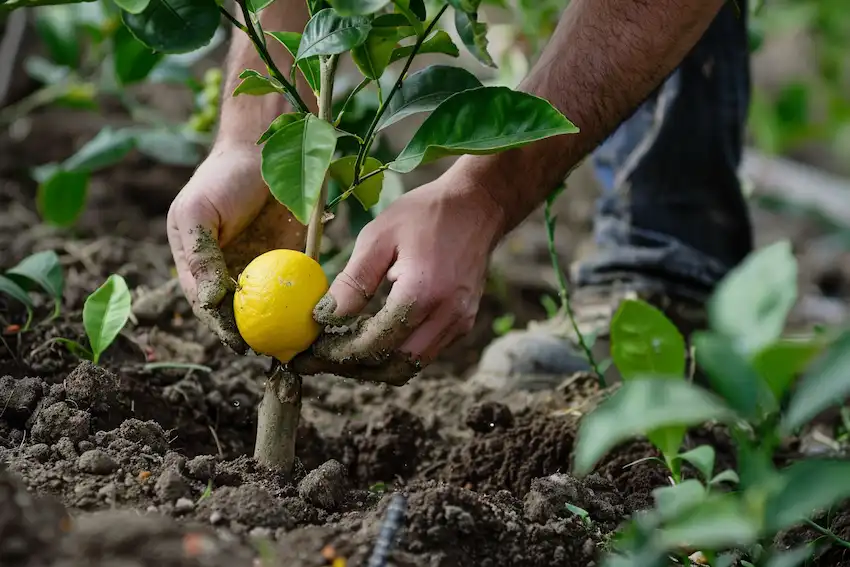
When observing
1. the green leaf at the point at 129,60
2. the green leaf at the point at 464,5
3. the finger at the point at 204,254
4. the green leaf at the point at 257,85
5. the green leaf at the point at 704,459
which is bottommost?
the green leaf at the point at 704,459

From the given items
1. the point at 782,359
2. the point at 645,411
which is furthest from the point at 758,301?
the point at 645,411

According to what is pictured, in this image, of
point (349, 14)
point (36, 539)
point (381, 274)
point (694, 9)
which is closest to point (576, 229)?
point (694, 9)

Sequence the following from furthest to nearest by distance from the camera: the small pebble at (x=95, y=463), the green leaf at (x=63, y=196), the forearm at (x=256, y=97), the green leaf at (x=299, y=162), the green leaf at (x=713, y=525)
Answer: the green leaf at (x=63, y=196) → the forearm at (x=256, y=97) → the small pebble at (x=95, y=463) → the green leaf at (x=299, y=162) → the green leaf at (x=713, y=525)

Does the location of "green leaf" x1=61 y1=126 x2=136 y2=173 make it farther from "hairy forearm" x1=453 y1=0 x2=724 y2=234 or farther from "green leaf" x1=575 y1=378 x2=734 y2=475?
"green leaf" x1=575 y1=378 x2=734 y2=475

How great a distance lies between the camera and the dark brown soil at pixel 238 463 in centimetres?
99

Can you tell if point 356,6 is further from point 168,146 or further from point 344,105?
point 168,146

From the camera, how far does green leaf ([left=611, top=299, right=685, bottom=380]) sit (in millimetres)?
1392

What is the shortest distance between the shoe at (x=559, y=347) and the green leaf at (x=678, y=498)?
0.95m

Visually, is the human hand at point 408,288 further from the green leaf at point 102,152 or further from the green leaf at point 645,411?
the green leaf at point 102,152

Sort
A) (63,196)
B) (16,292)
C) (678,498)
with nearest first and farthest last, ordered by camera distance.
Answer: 1. (678,498)
2. (16,292)
3. (63,196)

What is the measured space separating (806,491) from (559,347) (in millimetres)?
1344

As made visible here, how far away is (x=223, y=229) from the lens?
4.77 ft

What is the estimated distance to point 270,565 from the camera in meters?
0.96

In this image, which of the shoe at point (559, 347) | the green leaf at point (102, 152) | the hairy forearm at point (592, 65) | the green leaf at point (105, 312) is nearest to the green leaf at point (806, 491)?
the hairy forearm at point (592, 65)
